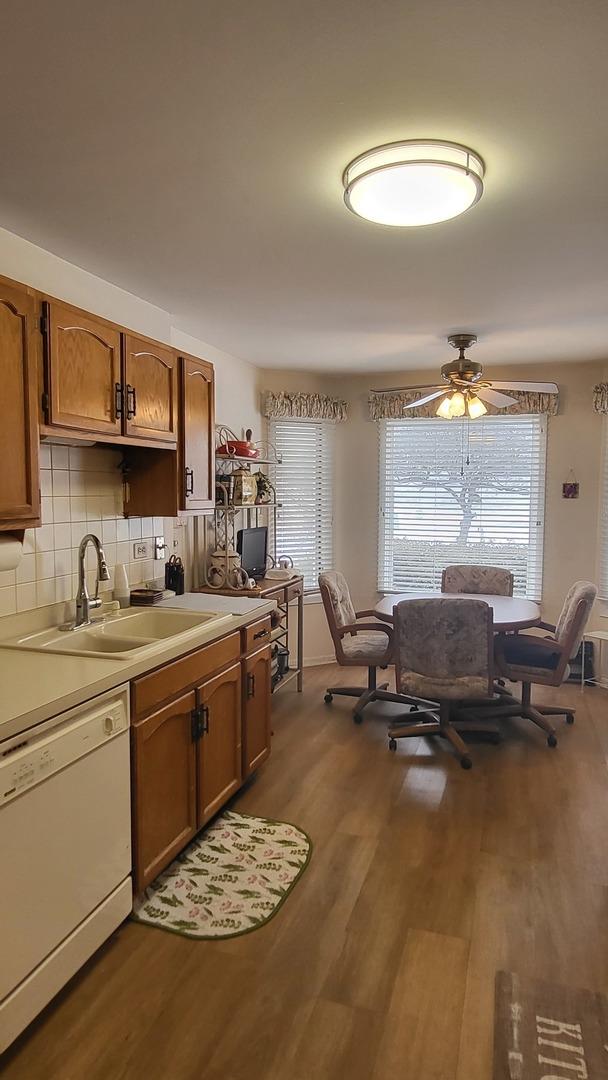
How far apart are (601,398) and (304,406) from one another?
227cm

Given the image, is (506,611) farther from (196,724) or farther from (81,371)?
(81,371)

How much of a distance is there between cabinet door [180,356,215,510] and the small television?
83 cm

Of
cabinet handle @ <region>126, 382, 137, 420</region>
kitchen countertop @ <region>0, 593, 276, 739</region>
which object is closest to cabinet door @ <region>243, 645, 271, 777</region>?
kitchen countertop @ <region>0, 593, 276, 739</region>

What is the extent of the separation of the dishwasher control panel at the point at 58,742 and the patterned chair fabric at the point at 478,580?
125 inches

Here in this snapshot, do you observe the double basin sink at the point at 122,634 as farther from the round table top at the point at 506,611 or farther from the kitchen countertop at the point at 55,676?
the round table top at the point at 506,611

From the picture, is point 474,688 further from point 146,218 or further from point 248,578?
point 146,218

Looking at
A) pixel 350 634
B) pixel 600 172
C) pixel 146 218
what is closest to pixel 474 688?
pixel 350 634

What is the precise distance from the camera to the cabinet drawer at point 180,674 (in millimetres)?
2154

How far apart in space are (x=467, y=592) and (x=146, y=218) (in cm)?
336

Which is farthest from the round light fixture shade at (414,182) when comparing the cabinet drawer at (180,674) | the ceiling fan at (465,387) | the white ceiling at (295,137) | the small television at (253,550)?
the small television at (253,550)

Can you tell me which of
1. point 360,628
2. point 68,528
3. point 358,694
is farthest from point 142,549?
point 358,694

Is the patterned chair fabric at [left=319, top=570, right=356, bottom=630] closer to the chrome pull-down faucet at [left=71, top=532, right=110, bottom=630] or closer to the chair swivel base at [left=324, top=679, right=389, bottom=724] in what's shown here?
the chair swivel base at [left=324, top=679, right=389, bottom=724]

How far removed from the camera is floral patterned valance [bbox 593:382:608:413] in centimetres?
474

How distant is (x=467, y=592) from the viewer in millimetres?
4684
